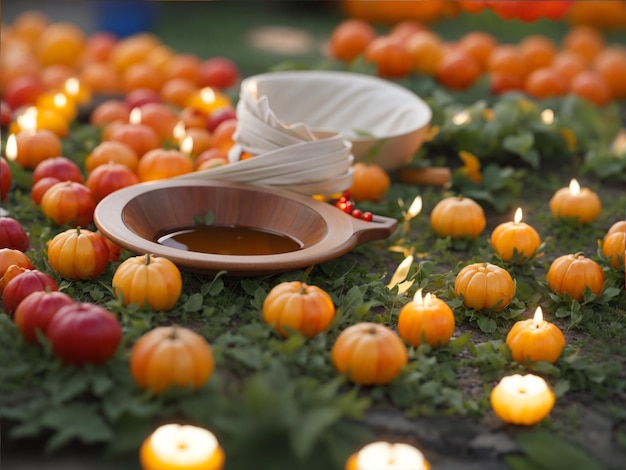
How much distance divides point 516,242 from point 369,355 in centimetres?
111

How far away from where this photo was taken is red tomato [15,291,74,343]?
2535mm

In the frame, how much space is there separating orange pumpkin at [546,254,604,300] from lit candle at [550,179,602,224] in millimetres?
650

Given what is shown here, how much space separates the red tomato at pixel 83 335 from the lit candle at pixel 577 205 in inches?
83.4

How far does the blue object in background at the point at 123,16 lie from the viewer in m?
7.21

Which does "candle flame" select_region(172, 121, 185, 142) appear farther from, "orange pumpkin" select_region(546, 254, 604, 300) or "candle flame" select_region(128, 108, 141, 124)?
"orange pumpkin" select_region(546, 254, 604, 300)

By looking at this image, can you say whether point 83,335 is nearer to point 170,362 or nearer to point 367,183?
point 170,362

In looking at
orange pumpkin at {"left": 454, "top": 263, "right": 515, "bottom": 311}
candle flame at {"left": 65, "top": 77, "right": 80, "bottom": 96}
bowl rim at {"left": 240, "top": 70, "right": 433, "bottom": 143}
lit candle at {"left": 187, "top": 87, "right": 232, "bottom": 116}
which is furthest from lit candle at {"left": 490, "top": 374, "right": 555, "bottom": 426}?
candle flame at {"left": 65, "top": 77, "right": 80, "bottom": 96}

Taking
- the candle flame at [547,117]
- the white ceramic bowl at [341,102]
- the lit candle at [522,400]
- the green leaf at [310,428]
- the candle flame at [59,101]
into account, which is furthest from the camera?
the candle flame at [59,101]

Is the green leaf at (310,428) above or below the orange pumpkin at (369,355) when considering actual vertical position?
below

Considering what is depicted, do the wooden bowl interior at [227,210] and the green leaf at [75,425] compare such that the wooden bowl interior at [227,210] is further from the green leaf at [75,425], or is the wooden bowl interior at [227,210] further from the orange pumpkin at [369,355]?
the green leaf at [75,425]

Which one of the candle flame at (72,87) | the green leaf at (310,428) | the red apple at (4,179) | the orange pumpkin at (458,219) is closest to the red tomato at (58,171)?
the red apple at (4,179)

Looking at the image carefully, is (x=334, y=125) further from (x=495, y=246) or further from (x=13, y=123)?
(x=13, y=123)

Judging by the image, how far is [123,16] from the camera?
7234 millimetres

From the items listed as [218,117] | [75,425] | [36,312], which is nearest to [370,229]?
[36,312]
